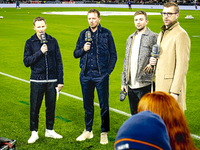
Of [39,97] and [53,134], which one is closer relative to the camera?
[39,97]

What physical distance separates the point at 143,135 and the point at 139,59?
361 centimetres

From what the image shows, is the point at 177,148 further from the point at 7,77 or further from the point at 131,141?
the point at 7,77

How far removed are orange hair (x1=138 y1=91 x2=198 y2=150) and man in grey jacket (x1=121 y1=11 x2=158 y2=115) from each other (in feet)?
10.0

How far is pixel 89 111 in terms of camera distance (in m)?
5.57

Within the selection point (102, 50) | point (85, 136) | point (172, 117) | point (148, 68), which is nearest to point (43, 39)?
point (102, 50)

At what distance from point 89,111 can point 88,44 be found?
4.30 ft

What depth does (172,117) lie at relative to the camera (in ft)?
5.72

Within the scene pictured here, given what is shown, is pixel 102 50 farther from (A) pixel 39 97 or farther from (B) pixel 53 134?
(B) pixel 53 134

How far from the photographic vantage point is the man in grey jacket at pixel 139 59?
4.87 metres

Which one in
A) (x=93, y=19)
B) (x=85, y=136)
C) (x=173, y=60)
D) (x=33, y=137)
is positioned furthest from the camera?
(x=85, y=136)

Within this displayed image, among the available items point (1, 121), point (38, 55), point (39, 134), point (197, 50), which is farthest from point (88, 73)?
point (197, 50)

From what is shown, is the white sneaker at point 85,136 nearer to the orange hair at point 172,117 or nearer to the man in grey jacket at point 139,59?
the man in grey jacket at point 139,59

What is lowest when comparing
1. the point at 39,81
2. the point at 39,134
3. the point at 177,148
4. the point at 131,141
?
the point at 39,134

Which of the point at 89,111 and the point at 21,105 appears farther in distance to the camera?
the point at 21,105
